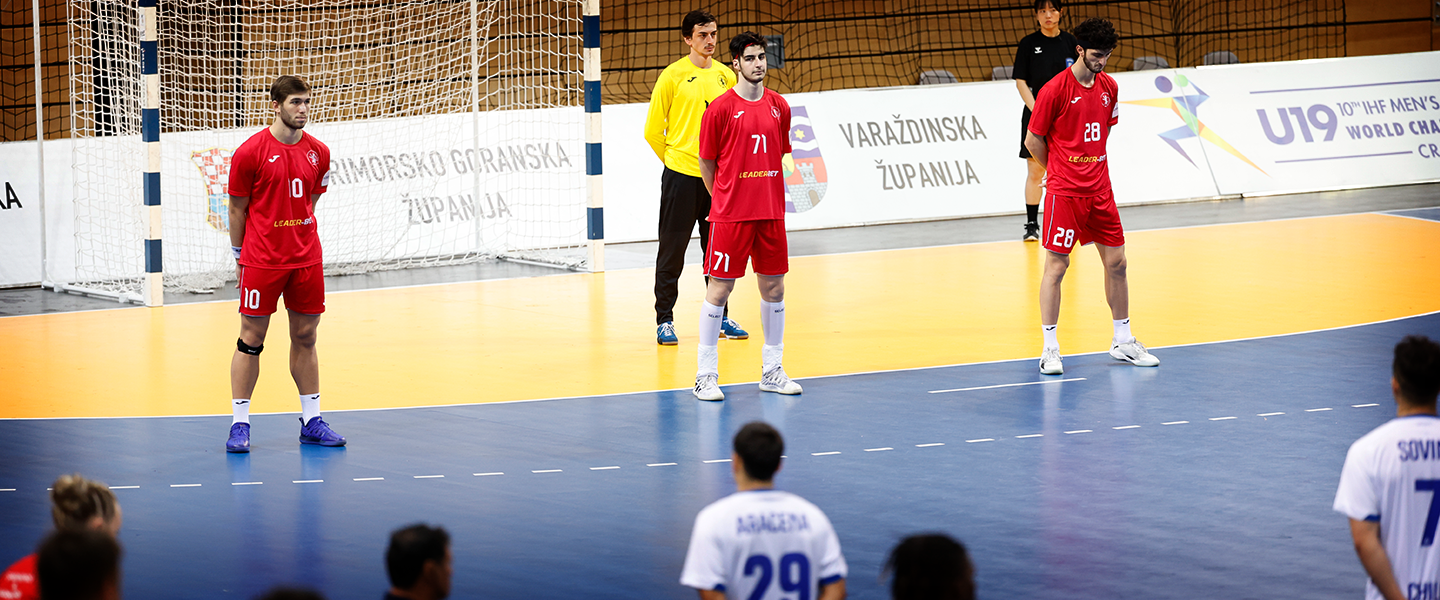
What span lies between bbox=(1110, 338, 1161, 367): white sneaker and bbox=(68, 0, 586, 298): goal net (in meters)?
5.53

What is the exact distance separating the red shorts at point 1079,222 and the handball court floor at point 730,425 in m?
0.77

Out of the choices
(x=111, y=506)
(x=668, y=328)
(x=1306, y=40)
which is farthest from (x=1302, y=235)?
(x=111, y=506)

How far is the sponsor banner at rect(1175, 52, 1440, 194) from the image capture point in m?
17.1

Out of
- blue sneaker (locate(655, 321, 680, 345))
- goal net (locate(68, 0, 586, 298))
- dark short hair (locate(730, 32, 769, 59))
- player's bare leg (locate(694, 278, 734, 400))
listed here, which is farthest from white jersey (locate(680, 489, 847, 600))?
goal net (locate(68, 0, 586, 298))

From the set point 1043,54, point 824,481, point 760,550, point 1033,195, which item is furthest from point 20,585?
point 1033,195

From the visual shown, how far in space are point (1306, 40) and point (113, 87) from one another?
1755cm

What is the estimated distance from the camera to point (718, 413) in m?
7.85

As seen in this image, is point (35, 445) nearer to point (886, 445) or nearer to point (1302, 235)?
point (886, 445)

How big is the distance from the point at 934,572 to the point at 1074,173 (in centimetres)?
596

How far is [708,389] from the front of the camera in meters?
8.14

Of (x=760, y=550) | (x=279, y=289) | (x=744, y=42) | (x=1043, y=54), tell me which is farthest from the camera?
(x=1043, y=54)

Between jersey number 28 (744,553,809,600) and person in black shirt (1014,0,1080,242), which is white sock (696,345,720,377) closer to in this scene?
jersey number 28 (744,553,809,600)

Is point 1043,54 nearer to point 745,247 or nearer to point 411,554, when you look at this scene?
point 745,247

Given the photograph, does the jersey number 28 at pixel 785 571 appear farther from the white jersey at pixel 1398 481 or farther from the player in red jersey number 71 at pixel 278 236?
the player in red jersey number 71 at pixel 278 236
